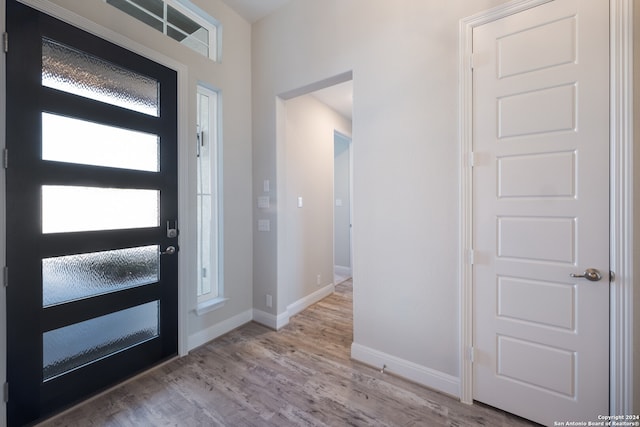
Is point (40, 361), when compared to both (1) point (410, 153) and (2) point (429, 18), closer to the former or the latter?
(1) point (410, 153)

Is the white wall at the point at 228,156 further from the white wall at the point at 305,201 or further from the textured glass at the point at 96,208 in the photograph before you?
the white wall at the point at 305,201

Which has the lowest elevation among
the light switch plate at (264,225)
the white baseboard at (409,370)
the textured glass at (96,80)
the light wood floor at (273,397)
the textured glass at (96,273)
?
the light wood floor at (273,397)

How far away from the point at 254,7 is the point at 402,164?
7.41 feet

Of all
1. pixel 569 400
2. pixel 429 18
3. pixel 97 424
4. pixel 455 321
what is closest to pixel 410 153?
pixel 429 18

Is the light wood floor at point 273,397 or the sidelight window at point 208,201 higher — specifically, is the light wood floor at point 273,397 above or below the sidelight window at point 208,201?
below

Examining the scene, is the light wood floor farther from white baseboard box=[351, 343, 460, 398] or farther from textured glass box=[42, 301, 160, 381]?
textured glass box=[42, 301, 160, 381]

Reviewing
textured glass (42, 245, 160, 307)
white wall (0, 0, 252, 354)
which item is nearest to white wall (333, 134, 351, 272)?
white wall (0, 0, 252, 354)

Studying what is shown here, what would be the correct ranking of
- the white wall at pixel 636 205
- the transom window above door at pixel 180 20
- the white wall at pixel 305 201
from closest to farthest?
the white wall at pixel 636 205, the transom window above door at pixel 180 20, the white wall at pixel 305 201

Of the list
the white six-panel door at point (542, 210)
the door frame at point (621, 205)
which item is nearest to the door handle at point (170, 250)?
the white six-panel door at point (542, 210)

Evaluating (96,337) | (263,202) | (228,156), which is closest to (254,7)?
(228,156)

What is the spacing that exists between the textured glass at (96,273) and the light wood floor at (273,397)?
0.73 metres

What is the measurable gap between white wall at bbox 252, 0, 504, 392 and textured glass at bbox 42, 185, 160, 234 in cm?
168

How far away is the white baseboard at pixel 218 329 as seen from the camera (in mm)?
2369

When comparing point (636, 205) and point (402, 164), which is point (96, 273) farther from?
point (636, 205)
